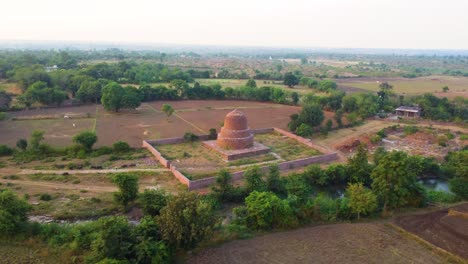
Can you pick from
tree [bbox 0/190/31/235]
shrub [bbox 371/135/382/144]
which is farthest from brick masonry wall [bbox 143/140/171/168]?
shrub [bbox 371/135/382/144]

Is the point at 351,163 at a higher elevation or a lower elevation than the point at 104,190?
higher

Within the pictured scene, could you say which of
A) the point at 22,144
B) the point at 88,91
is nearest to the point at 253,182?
the point at 22,144

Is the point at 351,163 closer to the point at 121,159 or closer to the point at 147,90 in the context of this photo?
the point at 121,159

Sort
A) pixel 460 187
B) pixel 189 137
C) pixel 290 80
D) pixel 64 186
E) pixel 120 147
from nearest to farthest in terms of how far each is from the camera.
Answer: pixel 460 187, pixel 64 186, pixel 120 147, pixel 189 137, pixel 290 80

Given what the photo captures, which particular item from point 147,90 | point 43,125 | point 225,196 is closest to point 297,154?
point 225,196

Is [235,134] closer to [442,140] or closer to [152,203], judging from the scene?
[152,203]

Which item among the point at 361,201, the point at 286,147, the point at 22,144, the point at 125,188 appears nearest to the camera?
the point at 361,201

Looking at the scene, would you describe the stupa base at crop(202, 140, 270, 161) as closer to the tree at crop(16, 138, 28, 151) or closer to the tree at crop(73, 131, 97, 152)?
the tree at crop(73, 131, 97, 152)
